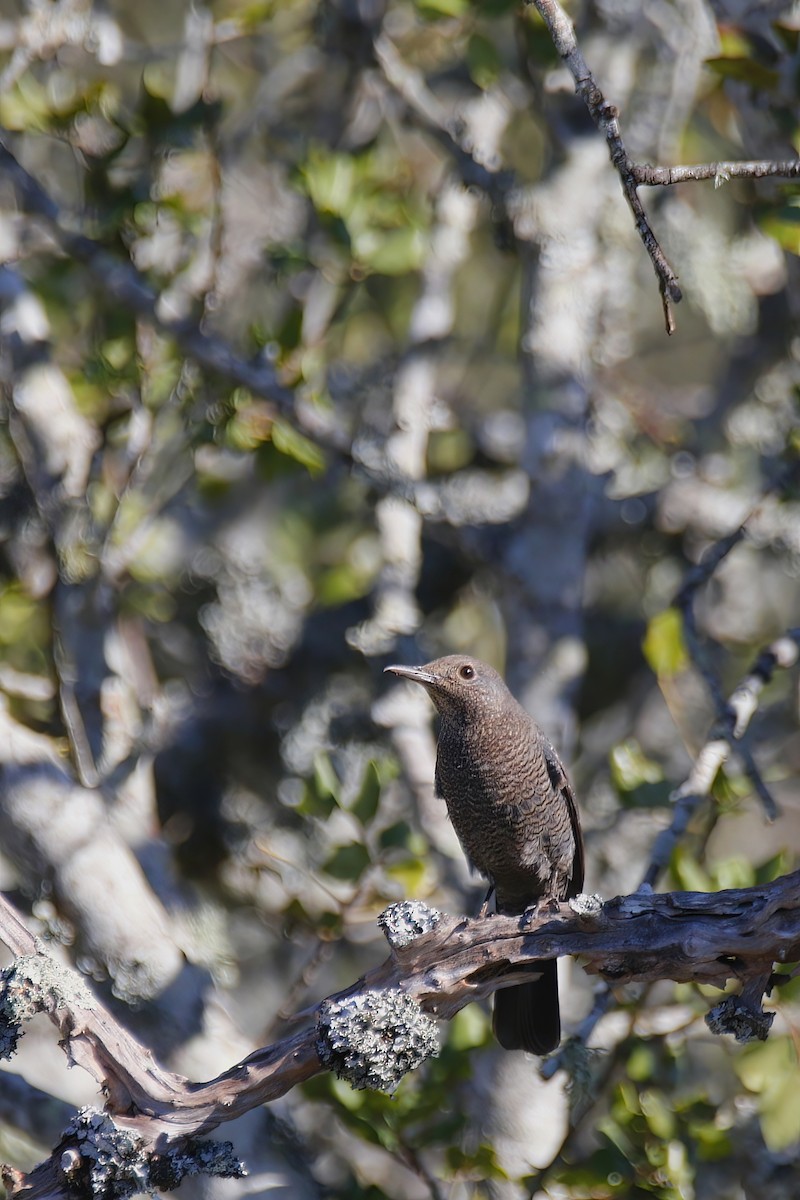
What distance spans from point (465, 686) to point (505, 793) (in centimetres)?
35

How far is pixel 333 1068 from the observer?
268 cm

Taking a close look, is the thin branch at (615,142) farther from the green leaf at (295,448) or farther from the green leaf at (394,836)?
the green leaf at (394,836)

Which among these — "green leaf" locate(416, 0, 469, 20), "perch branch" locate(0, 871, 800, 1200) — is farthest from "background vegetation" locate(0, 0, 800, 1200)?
"perch branch" locate(0, 871, 800, 1200)

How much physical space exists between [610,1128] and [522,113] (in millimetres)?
5133

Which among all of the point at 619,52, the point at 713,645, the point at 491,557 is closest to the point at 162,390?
the point at 491,557

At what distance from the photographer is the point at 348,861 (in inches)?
151

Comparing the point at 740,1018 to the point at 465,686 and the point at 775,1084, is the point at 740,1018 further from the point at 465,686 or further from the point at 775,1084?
the point at 465,686

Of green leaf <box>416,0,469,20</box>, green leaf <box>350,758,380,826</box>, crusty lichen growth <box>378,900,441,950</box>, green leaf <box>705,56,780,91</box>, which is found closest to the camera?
crusty lichen growth <box>378,900,441,950</box>

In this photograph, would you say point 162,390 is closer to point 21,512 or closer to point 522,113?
point 21,512

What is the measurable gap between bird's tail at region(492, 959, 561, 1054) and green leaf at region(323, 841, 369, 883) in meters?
0.58

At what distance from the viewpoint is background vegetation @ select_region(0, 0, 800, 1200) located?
3705 mm

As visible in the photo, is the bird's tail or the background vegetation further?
the bird's tail

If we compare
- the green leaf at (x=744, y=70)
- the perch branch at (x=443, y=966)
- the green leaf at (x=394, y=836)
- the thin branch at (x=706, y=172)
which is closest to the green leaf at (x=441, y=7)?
the green leaf at (x=744, y=70)

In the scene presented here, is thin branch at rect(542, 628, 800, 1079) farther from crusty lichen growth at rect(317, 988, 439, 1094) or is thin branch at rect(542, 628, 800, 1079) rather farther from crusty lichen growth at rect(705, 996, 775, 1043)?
crusty lichen growth at rect(317, 988, 439, 1094)
